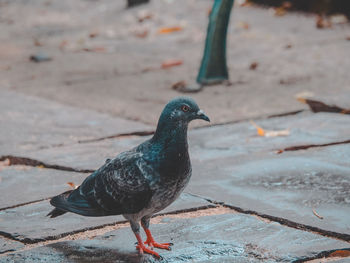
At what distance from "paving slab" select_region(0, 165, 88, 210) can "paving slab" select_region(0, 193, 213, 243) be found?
123 millimetres

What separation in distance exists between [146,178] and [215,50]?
3.77 metres

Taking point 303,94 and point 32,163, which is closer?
point 32,163

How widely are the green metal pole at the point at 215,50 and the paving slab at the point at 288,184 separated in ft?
7.30

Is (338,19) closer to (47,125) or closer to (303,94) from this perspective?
(303,94)

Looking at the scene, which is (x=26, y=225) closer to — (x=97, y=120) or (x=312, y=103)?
(x=97, y=120)

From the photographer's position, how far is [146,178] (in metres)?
2.71

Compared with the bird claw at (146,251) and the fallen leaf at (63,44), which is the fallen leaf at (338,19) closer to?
the fallen leaf at (63,44)

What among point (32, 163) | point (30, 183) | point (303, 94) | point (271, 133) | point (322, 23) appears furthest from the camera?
point (322, 23)

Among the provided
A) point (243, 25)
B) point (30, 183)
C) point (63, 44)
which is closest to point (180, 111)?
point (30, 183)

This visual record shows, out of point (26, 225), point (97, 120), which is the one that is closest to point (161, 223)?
point (26, 225)

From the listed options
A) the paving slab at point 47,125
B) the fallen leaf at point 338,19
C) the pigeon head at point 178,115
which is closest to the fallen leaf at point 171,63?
the paving slab at point 47,125

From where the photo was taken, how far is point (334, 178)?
3637 mm

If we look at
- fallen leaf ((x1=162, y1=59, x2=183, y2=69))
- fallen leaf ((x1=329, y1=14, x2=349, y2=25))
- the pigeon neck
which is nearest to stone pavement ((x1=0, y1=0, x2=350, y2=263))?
fallen leaf ((x1=162, y1=59, x2=183, y2=69))

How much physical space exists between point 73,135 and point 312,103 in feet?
5.69
